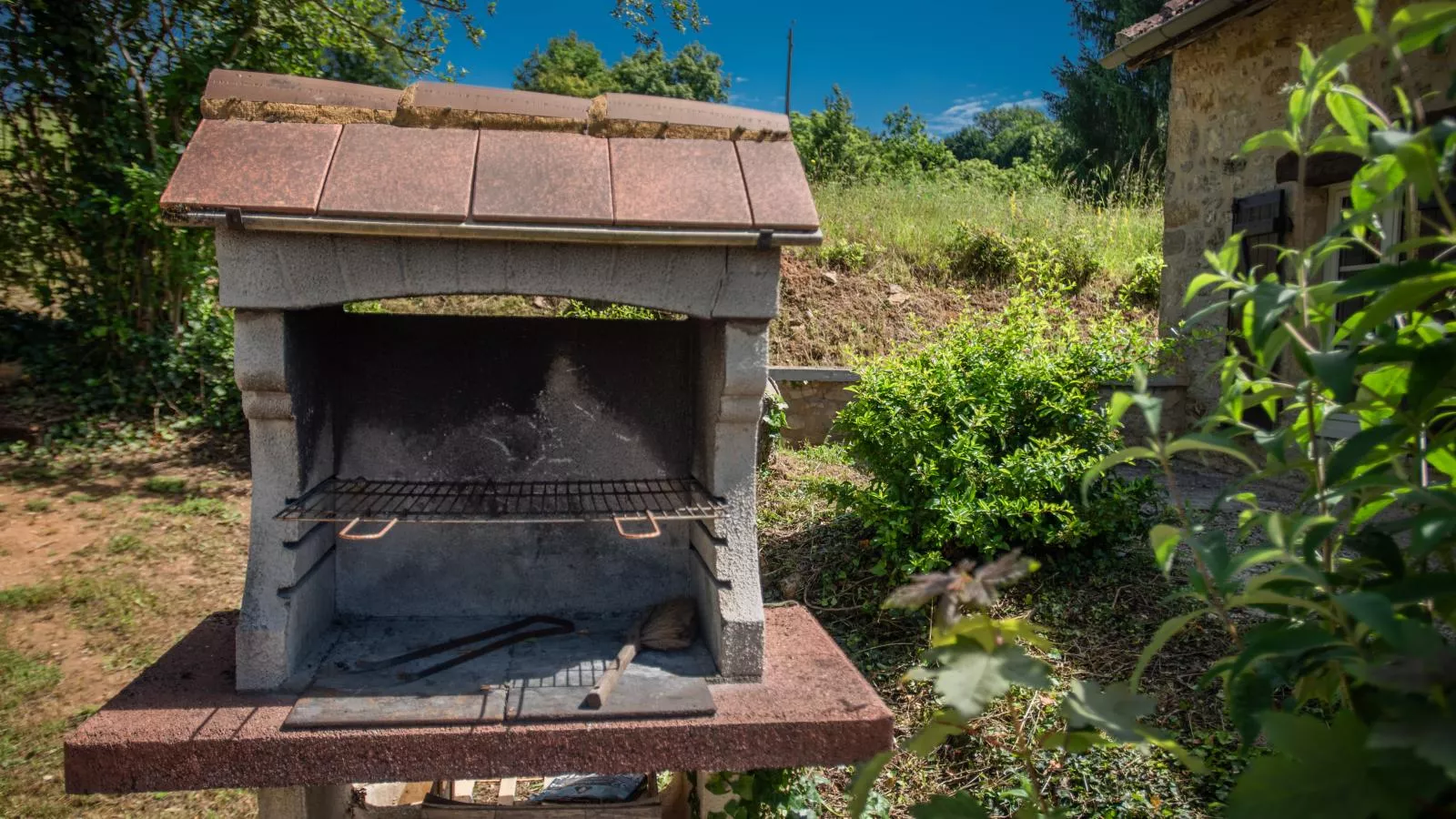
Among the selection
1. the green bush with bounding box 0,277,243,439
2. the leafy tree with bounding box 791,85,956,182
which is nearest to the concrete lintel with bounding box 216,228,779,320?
the green bush with bounding box 0,277,243,439

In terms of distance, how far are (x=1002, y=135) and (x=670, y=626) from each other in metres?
45.0

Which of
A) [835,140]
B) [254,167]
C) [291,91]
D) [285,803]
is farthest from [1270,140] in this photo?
[835,140]

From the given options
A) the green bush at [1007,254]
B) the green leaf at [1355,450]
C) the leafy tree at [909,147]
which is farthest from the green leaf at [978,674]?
the leafy tree at [909,147]

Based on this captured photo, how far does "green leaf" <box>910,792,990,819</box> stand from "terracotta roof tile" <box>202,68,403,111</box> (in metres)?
2.25

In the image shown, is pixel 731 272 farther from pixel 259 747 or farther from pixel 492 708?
pixel 259 747

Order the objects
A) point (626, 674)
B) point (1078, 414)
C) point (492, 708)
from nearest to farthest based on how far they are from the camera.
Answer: point (492, 708), point (626, 674), point (1078, 414)

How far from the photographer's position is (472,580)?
329cm

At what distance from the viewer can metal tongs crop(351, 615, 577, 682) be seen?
108 inches

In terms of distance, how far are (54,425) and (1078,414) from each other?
709 centimetres

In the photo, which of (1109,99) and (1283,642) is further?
(1109,99)

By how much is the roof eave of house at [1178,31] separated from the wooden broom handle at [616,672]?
5579 mm

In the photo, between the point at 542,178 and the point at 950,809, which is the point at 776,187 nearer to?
the point at 542,178

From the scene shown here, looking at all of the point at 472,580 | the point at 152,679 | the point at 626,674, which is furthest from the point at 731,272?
the point at 152,679

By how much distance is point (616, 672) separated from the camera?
2.67 metres
